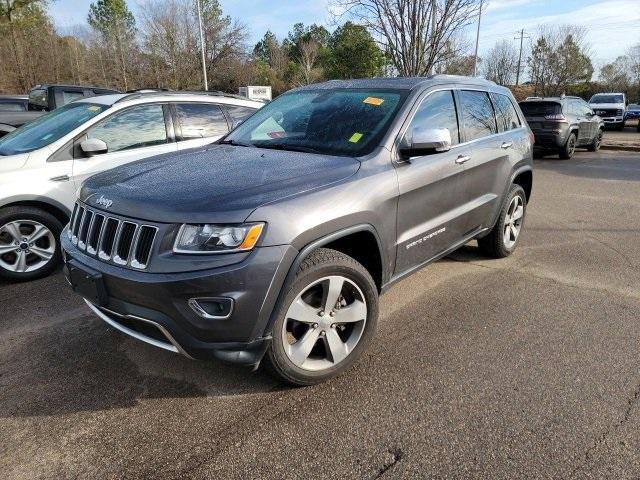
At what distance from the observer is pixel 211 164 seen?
121 inches

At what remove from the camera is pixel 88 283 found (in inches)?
104

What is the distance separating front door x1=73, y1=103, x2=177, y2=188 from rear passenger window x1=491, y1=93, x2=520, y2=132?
3.37 m

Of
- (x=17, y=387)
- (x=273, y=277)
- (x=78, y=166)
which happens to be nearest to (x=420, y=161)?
(x=273, y=277)

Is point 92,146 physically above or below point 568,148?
above

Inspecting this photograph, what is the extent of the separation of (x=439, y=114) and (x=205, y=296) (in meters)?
2.40

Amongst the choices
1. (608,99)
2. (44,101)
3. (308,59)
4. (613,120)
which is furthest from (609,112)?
(308,59)

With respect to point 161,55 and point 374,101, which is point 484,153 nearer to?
point 374,101

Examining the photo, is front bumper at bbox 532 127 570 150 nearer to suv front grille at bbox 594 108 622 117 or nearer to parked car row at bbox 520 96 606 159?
parked car row at bbox 520 96 606 159

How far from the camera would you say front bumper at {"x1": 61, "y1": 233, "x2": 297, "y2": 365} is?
7.55 ft

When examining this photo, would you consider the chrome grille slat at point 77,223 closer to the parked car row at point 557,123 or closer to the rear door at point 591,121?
the parked car row at point 557,123

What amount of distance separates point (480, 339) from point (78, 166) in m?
3.91

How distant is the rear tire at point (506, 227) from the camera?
478 centimetres

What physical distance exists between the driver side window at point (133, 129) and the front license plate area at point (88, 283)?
7.99 ft

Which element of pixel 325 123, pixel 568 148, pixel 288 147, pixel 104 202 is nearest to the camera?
pixel 104 202
